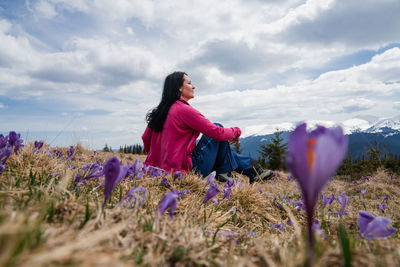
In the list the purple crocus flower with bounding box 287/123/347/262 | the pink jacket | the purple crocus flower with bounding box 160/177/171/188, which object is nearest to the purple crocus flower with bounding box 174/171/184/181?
the purple crocus flower with bounding box 160/177/171/188

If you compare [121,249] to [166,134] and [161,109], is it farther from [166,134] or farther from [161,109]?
[161,109]

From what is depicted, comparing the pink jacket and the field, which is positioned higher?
the pink jacket

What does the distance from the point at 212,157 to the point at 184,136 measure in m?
0.74

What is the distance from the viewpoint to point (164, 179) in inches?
112

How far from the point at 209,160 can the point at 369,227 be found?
3.60 metres

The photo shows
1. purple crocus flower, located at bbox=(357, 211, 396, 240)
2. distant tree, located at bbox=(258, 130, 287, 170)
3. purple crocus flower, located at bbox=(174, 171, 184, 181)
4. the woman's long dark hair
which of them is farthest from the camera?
distant tree, located at bbox=(258, 130, 287, 170)

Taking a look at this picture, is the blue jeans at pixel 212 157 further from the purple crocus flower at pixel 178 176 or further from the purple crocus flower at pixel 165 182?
the purple crocus flower at pixel 165 182

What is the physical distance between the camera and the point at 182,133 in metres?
4.37

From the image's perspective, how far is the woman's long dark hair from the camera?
14.9 ft

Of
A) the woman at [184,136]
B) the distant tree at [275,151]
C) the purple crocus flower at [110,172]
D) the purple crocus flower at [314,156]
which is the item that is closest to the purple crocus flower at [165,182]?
the woman at [184,136]

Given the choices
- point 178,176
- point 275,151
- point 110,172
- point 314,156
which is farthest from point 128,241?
point 275,151

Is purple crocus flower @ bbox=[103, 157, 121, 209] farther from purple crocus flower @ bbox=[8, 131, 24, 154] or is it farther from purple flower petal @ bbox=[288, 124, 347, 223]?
purple crocus flower @ bbox=[8, 131, 24, 154]

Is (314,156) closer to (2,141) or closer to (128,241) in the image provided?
(128,241)

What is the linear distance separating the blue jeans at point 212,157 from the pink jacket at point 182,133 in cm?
29
